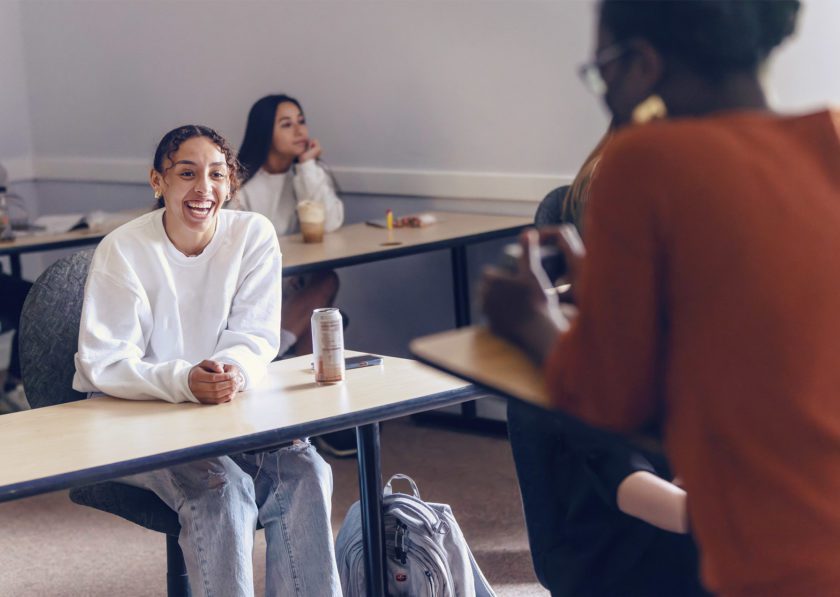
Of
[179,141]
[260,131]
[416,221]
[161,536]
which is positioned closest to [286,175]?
[260,131]

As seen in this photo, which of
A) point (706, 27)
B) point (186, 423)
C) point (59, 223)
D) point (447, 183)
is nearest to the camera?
point (706, 27)

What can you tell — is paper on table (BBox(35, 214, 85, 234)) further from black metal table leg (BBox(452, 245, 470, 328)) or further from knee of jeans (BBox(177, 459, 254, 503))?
knee of jeans (BBox(177, 459, 254, 503))

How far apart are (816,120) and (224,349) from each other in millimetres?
1600

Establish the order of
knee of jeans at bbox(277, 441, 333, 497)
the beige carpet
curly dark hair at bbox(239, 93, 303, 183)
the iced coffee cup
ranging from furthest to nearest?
curly dark hair at bbox(239, 93, 303, 183) → the iced coffee cup → the beige carpet → knee of jeans at bbox(277, 441, 333, 497)

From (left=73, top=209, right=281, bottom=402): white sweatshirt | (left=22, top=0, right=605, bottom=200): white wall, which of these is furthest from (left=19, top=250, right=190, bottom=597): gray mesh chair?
(left=22, top=0, right=605, bottom=200): white wall

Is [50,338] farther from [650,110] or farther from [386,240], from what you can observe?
[650,110]

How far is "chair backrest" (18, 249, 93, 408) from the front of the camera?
2.12 metres

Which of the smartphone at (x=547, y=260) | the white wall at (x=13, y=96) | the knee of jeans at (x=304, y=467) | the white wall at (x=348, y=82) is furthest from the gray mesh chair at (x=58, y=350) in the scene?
the white wall at (x=13, y=96)

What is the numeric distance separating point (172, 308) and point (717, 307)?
5.53 feet

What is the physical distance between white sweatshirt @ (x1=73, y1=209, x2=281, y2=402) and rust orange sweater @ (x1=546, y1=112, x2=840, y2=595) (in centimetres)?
143

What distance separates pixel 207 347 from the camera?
2.16 m

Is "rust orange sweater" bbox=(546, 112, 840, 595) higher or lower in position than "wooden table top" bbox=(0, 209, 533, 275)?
higher

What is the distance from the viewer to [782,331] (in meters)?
0.57

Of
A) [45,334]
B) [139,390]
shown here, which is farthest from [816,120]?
[45,334]
